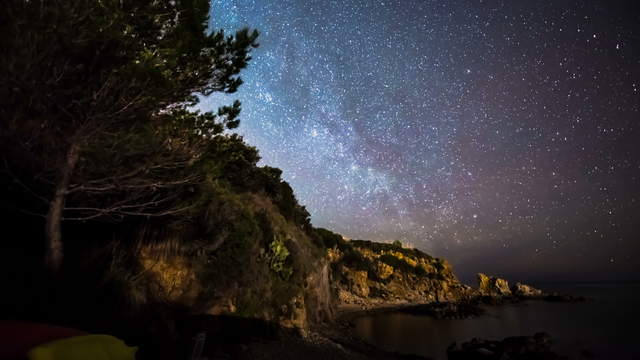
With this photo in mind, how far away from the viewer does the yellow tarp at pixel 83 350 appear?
15.3 ft

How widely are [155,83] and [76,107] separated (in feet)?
6.84

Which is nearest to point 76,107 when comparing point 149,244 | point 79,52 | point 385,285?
point 79,52

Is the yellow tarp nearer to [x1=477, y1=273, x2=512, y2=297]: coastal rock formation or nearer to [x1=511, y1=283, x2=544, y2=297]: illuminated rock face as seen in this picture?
[x1=477, y1=273, x2=512, y2=297]: coastal rock formation

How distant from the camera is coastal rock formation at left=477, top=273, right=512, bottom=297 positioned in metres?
94.6

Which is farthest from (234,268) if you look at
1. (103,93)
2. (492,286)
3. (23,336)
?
(492,286)

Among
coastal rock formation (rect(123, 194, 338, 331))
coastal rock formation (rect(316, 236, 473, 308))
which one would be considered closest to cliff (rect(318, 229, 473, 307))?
coastal rock formation (rect(316, 236, 473, 308))

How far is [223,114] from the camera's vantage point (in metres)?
11.8

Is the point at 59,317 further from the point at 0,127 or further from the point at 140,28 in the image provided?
the point at 140,28

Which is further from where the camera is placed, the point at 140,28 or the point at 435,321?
the point at 435,321

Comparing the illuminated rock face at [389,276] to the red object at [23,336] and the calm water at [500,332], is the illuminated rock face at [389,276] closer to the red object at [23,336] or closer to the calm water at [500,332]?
the calm water at [500,332]

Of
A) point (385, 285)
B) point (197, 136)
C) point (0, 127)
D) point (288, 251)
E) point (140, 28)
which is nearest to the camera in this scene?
point (0, 127)

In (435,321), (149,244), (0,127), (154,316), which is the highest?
(0,127)

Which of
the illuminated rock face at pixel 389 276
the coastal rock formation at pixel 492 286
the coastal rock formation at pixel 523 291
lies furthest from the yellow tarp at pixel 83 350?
the coastal rock formation at pixel 523 291

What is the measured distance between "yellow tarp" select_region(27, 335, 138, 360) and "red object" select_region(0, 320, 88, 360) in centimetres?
26
